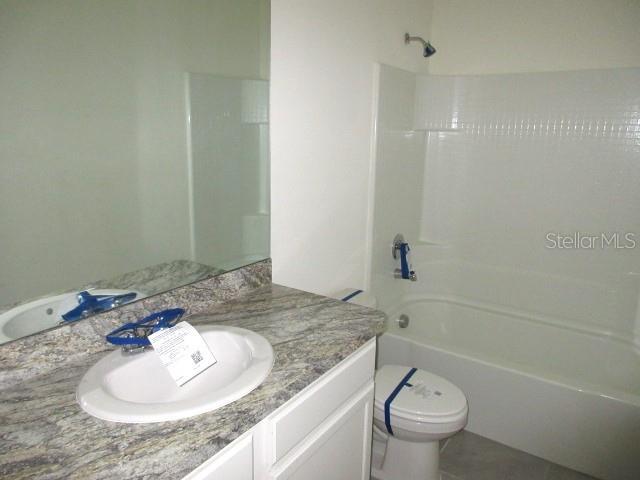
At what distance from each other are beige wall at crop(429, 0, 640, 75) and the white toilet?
6.15 ft

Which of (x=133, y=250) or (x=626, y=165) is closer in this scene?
(x=133, y=250)

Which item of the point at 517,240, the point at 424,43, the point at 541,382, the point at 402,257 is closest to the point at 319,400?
the point at 541,382

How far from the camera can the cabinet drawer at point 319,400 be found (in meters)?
1.02

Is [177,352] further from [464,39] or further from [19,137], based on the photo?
[464,39]

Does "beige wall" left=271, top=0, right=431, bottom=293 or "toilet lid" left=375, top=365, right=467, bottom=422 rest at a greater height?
"beige wall" left=271, top=0, right=431, bottom=293

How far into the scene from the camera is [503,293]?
9.20 feet

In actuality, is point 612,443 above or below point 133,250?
below

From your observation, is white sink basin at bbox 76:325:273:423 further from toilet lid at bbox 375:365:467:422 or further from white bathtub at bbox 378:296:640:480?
white bathtub at bbox 378:296:640:480

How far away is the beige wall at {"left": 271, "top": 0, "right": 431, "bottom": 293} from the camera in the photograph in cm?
168

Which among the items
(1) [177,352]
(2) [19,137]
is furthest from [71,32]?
(1) [177,352]

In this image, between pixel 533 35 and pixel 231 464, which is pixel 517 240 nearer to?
pixel 533 35

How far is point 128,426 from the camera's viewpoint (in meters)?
0.83

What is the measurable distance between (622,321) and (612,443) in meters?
0.83

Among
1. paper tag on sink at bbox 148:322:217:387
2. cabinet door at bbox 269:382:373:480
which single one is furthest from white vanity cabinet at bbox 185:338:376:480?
paper tag on sink at bbox 148:322:217:387
